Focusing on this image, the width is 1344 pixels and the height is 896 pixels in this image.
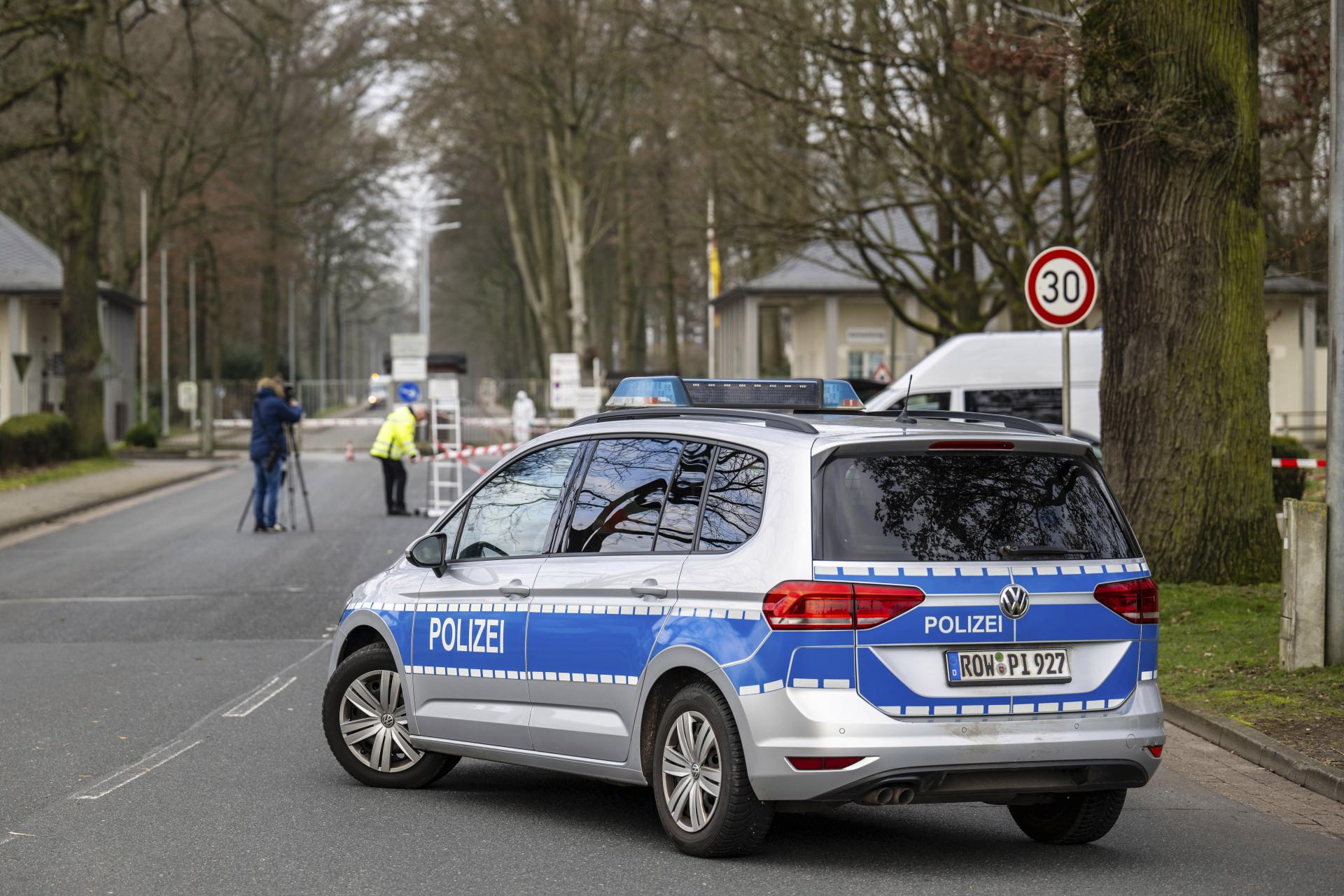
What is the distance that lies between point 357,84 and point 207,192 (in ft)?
22.3

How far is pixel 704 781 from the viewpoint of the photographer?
6.40 meters

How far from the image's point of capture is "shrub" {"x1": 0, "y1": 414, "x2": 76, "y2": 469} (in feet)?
Answer: 111

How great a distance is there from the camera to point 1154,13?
1390 cm

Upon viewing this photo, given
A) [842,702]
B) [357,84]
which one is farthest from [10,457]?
[842,702]

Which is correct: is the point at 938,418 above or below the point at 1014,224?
below

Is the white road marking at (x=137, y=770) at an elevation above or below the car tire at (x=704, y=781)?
below

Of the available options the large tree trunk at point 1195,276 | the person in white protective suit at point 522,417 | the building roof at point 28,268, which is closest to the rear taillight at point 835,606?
the large tree trunk at point 1195,276

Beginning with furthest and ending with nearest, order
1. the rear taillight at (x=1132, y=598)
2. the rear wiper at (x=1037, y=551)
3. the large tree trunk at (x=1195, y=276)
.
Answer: the large tree trunk at (x=1195, y=276)
the rear taillight at (x=1132, y=598)
the rear wiper at (x=1037, y=551)

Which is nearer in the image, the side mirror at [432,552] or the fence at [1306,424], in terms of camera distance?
the side mirror at [432,552]

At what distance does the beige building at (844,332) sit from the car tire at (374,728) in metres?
42.8

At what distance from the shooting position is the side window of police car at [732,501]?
6.36 metres

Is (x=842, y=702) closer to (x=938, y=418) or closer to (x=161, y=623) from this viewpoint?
(x=938, y=418)

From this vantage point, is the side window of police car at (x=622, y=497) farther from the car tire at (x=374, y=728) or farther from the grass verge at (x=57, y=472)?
the grass verge at (x=57, y=472)

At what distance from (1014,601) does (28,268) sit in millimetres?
49531
